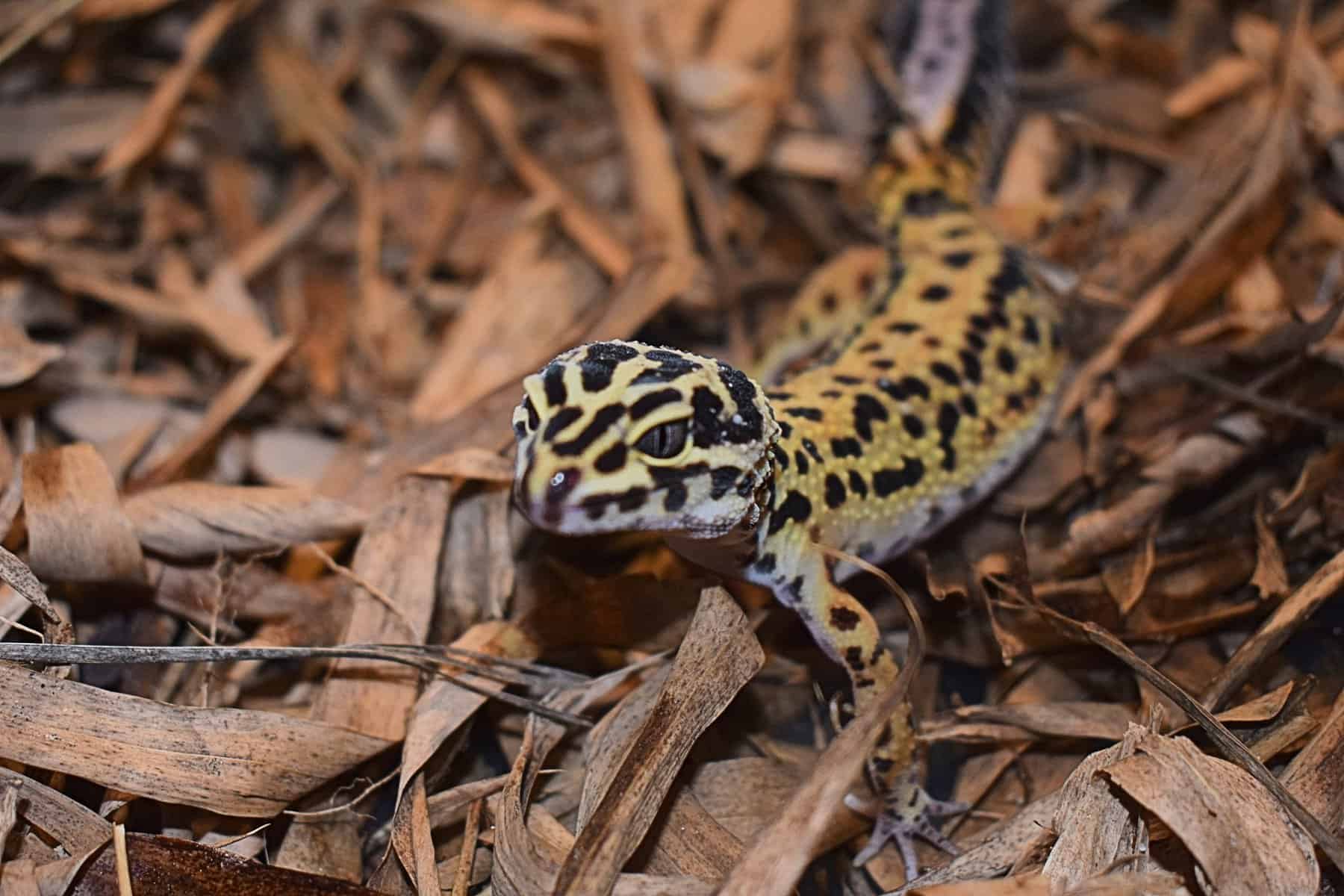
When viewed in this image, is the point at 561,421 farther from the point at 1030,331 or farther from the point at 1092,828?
the point at 1030,331

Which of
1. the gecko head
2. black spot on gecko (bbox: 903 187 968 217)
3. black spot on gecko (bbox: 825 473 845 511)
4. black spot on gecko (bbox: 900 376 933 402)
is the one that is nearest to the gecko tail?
black spot on gecko (bbox: 903 187 968 217)

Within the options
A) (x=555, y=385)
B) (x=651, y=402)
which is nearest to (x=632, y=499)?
(x=651, y=402)

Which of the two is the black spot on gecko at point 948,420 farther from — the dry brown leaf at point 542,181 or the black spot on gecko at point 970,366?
the dry brown leaf at point 542,181

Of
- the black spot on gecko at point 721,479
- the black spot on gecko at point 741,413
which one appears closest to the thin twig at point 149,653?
the black spot on gecko at point 721,479

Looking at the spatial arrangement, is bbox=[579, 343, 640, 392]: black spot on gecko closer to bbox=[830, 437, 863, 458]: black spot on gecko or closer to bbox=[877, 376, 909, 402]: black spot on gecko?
bbox=[830, 437, 863, 458]: black spot on gecko

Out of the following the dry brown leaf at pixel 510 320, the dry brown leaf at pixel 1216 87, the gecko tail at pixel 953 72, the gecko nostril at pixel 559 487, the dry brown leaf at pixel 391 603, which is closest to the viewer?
the gecko nostril at pixel 559 487

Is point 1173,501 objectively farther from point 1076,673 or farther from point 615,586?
point 615,586

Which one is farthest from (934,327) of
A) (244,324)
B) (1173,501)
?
(244,324)
